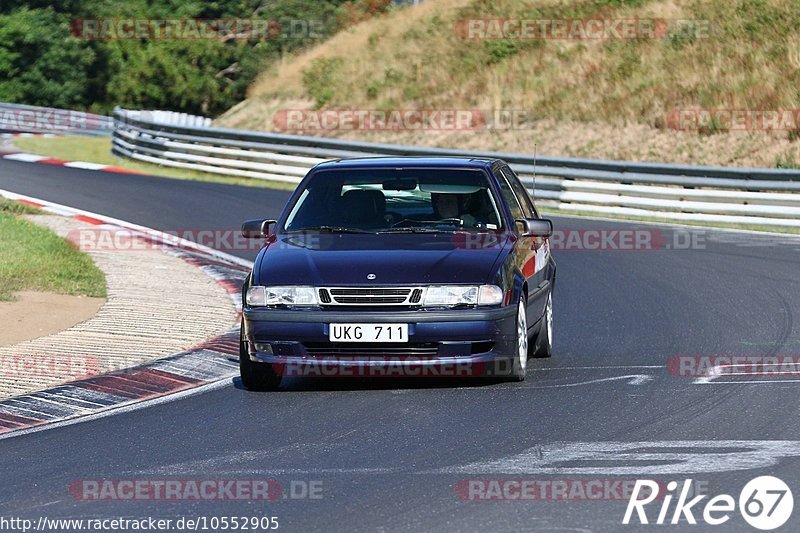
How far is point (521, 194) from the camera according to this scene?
38.4ft

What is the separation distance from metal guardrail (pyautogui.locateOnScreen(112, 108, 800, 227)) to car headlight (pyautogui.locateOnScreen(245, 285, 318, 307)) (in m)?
9.89

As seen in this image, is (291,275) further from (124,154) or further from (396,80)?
(396,80)

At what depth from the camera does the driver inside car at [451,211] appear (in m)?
10.4

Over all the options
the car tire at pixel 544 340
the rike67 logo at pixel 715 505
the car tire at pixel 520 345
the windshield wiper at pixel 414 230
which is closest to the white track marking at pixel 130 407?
the windshield wiper at pixel 414 230

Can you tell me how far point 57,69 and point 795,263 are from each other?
4355 cm

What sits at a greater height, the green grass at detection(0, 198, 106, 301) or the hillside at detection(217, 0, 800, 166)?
the hillside at detection(217, 0, 800, 166)

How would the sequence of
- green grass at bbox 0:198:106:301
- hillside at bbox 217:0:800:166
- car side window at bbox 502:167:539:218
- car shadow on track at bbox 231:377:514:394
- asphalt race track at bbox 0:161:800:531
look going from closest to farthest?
asphalt race track at bbox 0:161:800:531, car shadow on track at bbox 231:377:514:394, car side window at bbox 502:167:539:218, green grass at bbox 0:198:106:301, hillside at bbox 217:0:800:166

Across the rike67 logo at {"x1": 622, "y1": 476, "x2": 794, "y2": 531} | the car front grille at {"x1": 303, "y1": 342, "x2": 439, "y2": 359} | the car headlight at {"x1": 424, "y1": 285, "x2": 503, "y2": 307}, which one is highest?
the car headlight at {"x1": 424, "y1": 285, "x2": 503, "y2": 307}

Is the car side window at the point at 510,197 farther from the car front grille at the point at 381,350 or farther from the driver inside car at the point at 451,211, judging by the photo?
A: the car front grille at the point at 381,350

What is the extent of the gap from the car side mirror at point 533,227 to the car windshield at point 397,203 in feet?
0.57

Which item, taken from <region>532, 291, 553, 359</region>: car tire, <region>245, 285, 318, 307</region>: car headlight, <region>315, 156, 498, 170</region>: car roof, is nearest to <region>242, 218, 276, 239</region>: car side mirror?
<region>315, 156, 498, 170</region>: car roof

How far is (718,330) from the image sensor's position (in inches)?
480

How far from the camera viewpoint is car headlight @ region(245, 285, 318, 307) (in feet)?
30.5

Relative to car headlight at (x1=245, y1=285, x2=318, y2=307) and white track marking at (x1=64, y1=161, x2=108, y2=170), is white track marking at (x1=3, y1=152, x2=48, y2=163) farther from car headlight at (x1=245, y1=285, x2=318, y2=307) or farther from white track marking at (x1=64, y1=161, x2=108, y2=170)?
→ car headlight at (x1=245, y1=285, x2=318, y2=307)
